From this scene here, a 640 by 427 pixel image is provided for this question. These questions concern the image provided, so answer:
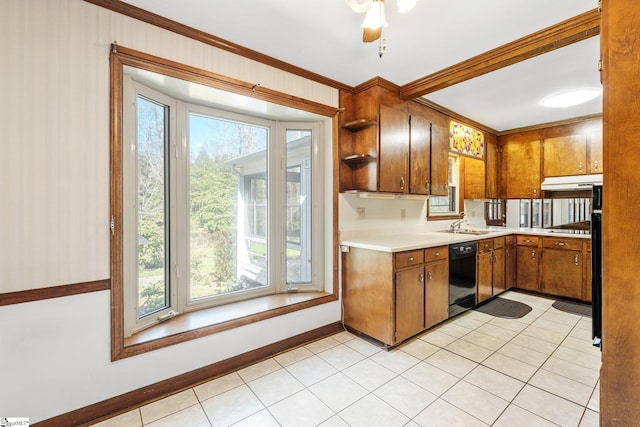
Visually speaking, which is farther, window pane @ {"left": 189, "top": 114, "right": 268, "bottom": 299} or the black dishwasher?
the black dishwasher

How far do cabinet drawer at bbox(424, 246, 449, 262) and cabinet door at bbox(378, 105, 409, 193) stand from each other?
69 centimetres

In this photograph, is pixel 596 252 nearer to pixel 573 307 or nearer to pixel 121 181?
pixel 573 307

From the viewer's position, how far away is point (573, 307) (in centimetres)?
348

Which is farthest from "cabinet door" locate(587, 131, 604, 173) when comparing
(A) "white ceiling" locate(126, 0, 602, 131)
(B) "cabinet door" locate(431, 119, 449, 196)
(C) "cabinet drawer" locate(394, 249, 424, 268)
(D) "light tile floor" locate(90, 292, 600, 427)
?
(C) "cabinet drawer" locate(394, 249, 424, 268)

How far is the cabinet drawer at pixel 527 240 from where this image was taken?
3921mm

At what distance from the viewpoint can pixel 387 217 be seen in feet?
11.0

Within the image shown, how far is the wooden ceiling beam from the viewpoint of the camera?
185cm

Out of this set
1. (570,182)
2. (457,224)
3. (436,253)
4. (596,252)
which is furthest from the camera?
(457,224)

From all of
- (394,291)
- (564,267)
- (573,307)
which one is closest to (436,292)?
(394,291)

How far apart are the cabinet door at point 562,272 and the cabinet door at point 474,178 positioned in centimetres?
116

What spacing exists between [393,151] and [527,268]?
282 cm

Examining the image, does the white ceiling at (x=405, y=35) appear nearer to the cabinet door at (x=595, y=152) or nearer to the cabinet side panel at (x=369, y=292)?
the cabinet door at (x=595, y=152)

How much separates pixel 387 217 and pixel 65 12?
3069 millimetres

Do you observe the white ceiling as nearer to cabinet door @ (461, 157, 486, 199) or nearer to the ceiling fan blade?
the ceiling fan blade
